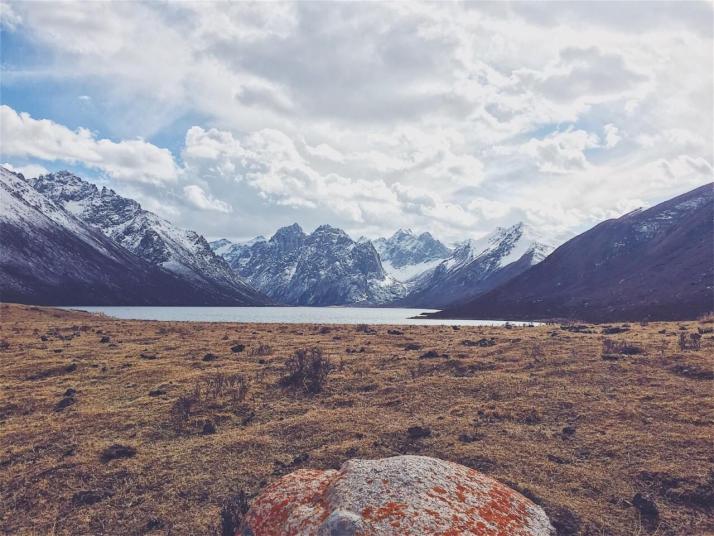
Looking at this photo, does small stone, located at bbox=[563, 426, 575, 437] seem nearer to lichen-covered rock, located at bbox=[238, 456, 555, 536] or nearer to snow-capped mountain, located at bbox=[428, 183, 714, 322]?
lichen-covered rock, located at bbox=[238, 456, 555, 536]

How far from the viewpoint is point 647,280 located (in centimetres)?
14325

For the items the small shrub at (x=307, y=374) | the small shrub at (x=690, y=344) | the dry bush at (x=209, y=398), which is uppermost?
the small shrub at (x=690, y=344)

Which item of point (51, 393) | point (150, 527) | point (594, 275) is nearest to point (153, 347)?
point (51, 393)

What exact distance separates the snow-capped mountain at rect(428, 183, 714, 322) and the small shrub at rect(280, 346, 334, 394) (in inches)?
3569

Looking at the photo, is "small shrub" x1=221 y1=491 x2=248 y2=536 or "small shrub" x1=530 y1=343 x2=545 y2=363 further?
"small shrub" x1=530 y1=343 x2=545 y2=363

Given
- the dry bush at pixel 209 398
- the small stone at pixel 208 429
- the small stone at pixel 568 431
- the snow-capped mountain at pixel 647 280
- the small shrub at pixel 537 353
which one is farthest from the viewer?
the snow-capped mountain at pixel 647 280

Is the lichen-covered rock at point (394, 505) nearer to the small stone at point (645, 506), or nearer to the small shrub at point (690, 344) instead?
the small stone at point (645, 506)

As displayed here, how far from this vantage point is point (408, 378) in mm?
23703

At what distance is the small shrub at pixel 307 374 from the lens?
73.0 ft

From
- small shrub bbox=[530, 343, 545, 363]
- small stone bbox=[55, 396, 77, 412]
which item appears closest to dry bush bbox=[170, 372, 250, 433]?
small stone bbox=[55, 396, 77, 412]

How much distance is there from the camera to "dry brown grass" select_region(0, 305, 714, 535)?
474 inches

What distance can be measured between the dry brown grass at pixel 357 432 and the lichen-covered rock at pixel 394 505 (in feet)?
8.07

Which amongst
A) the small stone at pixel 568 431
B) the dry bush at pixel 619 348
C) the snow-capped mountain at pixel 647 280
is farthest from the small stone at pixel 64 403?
the snow-capped mountain at pixel 647 280

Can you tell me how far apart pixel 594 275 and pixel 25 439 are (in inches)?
7968
